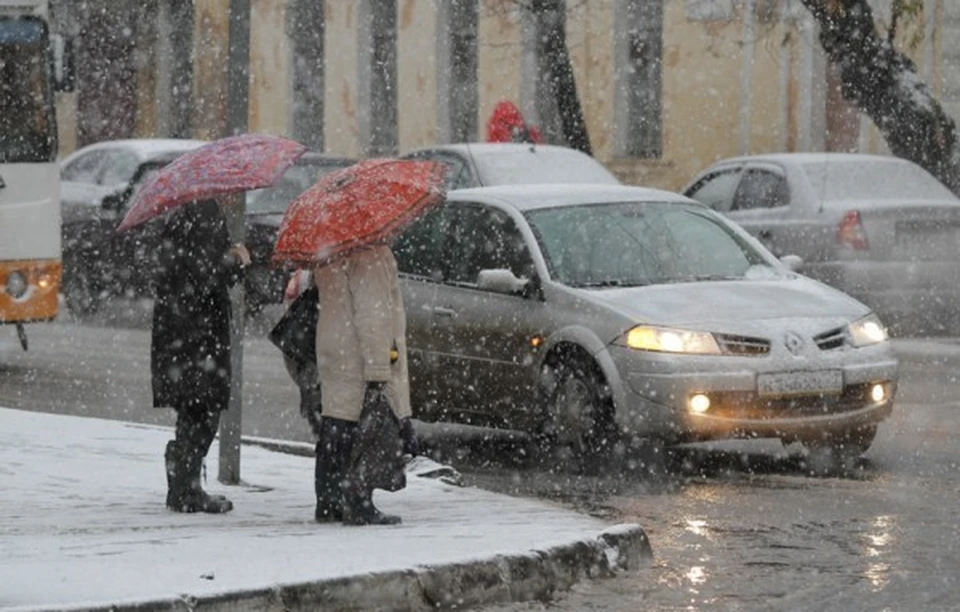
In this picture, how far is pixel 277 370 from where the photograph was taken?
18656 millimetres

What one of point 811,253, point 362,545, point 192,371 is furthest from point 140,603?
point 811,253

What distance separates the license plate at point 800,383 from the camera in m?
12.6

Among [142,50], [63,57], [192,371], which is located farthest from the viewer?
[142,50]

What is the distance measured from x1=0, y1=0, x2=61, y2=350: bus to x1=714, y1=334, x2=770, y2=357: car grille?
7.09 meters

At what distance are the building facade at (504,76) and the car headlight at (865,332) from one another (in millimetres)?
16648

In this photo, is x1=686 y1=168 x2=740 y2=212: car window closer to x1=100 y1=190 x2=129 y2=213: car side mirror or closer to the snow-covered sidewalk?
x1=100 y1=190 x2=129 y2=213: car side mirror

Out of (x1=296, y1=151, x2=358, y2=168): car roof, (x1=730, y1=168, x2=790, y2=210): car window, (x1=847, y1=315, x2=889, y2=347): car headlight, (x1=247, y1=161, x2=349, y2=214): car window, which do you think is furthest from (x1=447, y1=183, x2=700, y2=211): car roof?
(x1=296, y1=151, x2=358, y2=168): car roof

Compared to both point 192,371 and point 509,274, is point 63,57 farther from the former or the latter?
point 192,371

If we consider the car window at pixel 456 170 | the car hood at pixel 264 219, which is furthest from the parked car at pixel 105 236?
the car window at pixel 456 170

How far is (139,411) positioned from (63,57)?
319cm

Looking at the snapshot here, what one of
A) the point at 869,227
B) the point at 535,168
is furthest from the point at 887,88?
the point at 535,168

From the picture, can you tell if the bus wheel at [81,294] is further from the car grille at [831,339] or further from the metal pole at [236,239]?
the metal pole at [236,239]

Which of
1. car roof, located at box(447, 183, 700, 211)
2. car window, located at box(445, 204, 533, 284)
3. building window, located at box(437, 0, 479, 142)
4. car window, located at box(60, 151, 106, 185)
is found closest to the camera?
car window, located at box(445, 204, 533, 284)

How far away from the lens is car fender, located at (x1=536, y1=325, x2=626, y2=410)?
41.8ft
